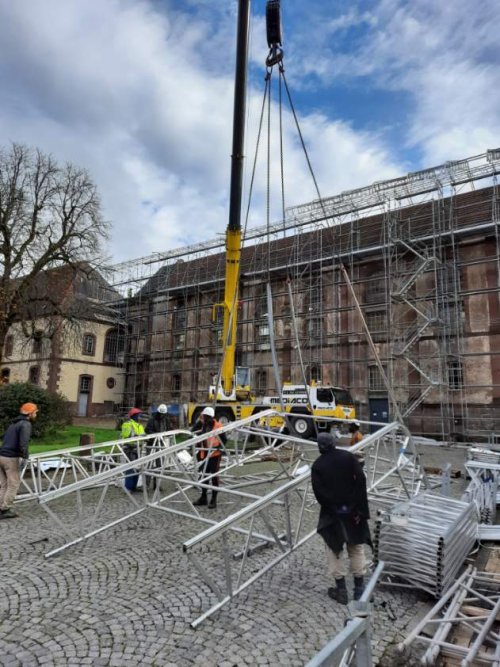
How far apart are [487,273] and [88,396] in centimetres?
3087

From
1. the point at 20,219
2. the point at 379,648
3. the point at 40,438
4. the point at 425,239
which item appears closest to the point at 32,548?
the point at 379,648

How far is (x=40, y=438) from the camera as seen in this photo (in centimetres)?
1753

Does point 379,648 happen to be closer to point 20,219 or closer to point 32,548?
point 32,548

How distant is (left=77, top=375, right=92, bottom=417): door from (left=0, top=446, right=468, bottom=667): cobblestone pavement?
33.6 metres

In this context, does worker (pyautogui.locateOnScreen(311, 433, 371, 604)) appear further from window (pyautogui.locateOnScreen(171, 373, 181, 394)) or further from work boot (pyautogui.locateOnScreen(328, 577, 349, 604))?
window (pyautogui.locateOnScreen(171, 373, 181, 394))

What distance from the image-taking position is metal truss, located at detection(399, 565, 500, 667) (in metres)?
3.50

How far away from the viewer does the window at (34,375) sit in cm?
3809

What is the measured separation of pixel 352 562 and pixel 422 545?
780 millimetres

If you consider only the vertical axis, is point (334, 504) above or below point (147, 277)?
below

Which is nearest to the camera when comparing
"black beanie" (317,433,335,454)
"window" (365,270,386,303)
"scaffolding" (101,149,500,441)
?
"black beanie" (317,433,335,454)

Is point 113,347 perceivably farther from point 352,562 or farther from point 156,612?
point 352,562

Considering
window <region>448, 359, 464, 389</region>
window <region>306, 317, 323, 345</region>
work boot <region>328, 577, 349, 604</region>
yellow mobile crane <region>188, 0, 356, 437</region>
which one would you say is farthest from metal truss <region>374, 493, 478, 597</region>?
window <region>306, 317, 323, 345</region>

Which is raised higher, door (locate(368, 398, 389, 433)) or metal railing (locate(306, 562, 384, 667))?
door (locate(368, 398, 389, 433))

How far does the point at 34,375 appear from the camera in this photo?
39.0m
